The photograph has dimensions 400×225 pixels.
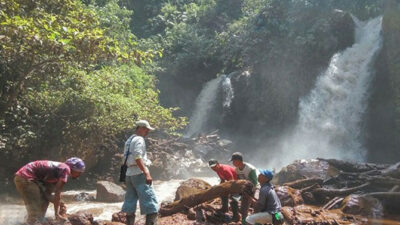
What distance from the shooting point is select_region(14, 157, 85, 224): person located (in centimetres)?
533

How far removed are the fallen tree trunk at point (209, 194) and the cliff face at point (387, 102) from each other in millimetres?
14289

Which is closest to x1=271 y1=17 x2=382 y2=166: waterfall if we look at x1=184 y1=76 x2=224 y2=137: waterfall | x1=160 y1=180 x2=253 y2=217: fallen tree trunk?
x1=184 y1=76 x2=224 y2=137: waterfall

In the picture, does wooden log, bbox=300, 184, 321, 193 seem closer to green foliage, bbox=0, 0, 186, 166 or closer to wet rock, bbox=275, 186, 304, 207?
wet rock, bbox=275, 186, 304, 207

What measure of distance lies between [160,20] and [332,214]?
2720 cm

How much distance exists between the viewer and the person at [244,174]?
685cm

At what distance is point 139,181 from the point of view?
19.3ft

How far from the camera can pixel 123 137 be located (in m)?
15.8

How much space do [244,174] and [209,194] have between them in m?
0.88

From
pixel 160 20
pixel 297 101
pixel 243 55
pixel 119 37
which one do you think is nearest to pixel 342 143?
pixel 297 101

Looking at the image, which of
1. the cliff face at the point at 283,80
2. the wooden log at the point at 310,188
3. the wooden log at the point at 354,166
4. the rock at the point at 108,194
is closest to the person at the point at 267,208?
the wooden log at the point at 310,188

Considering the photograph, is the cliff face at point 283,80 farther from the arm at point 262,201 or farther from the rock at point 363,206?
the arm at point 262,201

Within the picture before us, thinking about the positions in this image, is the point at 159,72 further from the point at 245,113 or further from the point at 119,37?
the point at 245,113

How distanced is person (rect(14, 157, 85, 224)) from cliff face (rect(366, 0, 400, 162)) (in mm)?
17405

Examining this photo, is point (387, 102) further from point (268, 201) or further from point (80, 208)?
point (268, 201)
